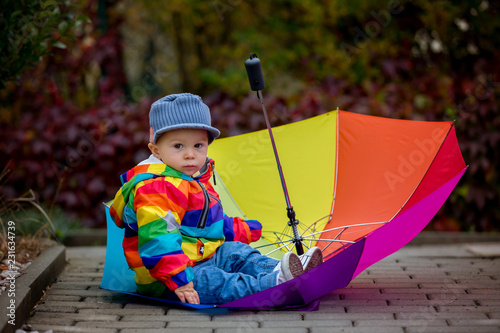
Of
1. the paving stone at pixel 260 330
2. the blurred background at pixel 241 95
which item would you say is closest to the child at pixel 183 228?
the paving stone at pixel 260 330

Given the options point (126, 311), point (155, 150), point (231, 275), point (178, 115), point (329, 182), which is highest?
point (178, 115)

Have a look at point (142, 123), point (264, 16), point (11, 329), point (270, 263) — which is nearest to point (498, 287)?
point (270, 263)

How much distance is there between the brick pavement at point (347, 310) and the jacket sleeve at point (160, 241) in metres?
0.23

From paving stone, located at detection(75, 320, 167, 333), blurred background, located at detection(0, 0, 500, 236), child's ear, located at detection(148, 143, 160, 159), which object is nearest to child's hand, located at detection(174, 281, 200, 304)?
paving stone, located at detection(75, 320, 167, 333)

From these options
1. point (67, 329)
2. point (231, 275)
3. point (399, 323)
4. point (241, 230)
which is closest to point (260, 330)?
point (231, 275)

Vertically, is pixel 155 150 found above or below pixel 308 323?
above

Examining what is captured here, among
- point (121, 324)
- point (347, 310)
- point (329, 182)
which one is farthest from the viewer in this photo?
point (329, 182)

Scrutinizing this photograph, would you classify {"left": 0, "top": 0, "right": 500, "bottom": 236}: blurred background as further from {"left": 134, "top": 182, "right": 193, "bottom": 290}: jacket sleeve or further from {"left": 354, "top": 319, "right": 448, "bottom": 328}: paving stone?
{"left": 354, "top": 319, "right": 448, "bottom": 328}: paving stone

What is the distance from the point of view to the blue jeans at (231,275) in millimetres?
3268

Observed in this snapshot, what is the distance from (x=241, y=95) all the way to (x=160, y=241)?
418 cm

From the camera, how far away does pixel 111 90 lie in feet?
22.7

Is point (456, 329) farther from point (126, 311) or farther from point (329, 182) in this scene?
point (126, 311)

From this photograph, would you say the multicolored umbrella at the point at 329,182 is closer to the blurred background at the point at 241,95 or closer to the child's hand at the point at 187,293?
the child's hand at the point at 187,293

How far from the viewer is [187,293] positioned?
3.22 m
